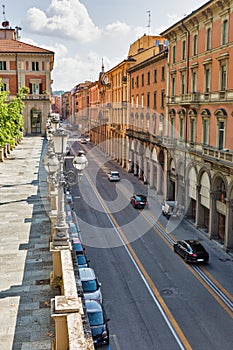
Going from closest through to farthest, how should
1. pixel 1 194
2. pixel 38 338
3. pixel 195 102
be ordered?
pixel 38 338 → pixel 1 194 → pixel 195 102

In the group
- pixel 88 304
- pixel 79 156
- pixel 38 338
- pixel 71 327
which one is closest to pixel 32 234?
pixel 88 304

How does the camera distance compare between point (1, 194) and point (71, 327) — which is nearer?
point (71, 327)

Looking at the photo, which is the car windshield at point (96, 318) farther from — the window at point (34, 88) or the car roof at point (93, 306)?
the window at point (34, 88)

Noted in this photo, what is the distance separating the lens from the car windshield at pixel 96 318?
16031mm

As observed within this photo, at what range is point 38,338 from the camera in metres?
9.64

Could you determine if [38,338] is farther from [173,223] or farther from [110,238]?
[173,223]

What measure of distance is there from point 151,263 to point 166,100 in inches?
814

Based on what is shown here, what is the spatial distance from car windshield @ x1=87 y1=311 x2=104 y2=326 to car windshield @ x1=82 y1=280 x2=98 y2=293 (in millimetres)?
2274

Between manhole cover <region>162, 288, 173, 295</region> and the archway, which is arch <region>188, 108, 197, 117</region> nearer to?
manhole cover <region>162, 288, 173, 295</region>

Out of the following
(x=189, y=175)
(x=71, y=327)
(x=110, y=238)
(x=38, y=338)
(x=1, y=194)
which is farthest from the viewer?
(x=189, y=175)

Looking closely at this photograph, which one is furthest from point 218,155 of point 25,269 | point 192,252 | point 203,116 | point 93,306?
point 25,269

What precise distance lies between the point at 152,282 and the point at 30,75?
51396 mm

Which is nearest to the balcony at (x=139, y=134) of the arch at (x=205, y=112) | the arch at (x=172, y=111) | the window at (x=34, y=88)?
the arch at (x=172, y=111)

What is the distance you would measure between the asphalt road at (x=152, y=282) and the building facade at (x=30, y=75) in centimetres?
3075
